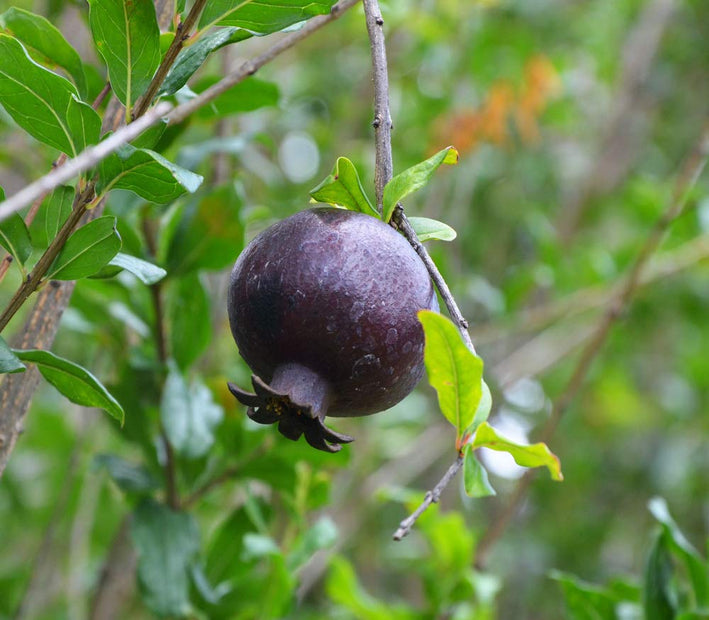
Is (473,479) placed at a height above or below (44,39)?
below

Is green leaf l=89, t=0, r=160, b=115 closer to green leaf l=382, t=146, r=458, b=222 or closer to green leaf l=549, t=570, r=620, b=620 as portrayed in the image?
green leaf l=382, t=146, r=458, b=222

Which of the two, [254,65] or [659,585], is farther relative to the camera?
[659,585]

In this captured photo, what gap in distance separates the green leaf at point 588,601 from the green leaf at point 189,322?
0.53 metres

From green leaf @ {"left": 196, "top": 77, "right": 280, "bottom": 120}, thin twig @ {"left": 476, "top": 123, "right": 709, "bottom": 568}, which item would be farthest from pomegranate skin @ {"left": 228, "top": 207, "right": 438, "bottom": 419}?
thin twig @ {"left": 476, "top": 123, "right": 709, "bottom": 568}

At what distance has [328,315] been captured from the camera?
556 mm

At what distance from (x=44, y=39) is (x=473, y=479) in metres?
0.51

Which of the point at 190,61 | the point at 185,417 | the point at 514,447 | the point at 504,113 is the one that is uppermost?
the point at 190,61

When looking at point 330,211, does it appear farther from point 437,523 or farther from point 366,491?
point 366,491

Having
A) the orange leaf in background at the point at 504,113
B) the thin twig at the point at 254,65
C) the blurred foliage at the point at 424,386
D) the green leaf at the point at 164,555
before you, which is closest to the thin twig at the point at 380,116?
the thin twig at the point at 254,65

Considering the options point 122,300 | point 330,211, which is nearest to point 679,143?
point 122,300

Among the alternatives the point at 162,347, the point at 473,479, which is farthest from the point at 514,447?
the point at 162,347

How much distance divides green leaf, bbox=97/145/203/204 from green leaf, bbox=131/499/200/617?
1.82 feet

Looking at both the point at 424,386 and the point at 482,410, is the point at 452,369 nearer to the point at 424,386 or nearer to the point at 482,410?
the point at 482,410

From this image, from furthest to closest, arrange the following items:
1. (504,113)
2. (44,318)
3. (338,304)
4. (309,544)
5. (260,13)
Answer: (504,113) < (309,544) < (44,318) < (260,13) < (338,304)
